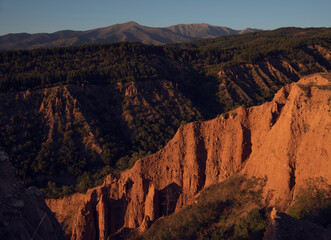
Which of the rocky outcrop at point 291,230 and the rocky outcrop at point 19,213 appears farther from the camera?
the rocky outcrop at point 291,230

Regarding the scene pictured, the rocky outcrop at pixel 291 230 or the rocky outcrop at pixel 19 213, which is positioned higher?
the rocky outcrop at pixel 19 213

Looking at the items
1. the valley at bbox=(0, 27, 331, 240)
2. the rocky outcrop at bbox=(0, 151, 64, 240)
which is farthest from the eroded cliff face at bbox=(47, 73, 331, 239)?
the rocky outcrop at bbox=(0, 151, 64, 240)

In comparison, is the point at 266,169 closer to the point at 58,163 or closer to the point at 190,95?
the point at 58,163

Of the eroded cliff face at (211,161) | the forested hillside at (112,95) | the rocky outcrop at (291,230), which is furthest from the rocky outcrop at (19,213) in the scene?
the forested hillside at (112,95)

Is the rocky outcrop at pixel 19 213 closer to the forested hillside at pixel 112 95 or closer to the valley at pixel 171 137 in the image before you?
the valley at pixel 171 137

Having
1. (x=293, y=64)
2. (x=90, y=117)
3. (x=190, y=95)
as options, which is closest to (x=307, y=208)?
(x=90, y=117)

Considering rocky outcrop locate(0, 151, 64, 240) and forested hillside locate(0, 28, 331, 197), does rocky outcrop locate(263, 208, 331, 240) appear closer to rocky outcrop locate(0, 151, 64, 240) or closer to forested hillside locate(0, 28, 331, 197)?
rocky outcrop locate(0, 151, 64, 240)

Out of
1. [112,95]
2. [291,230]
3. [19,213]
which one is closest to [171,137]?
[112,95]
